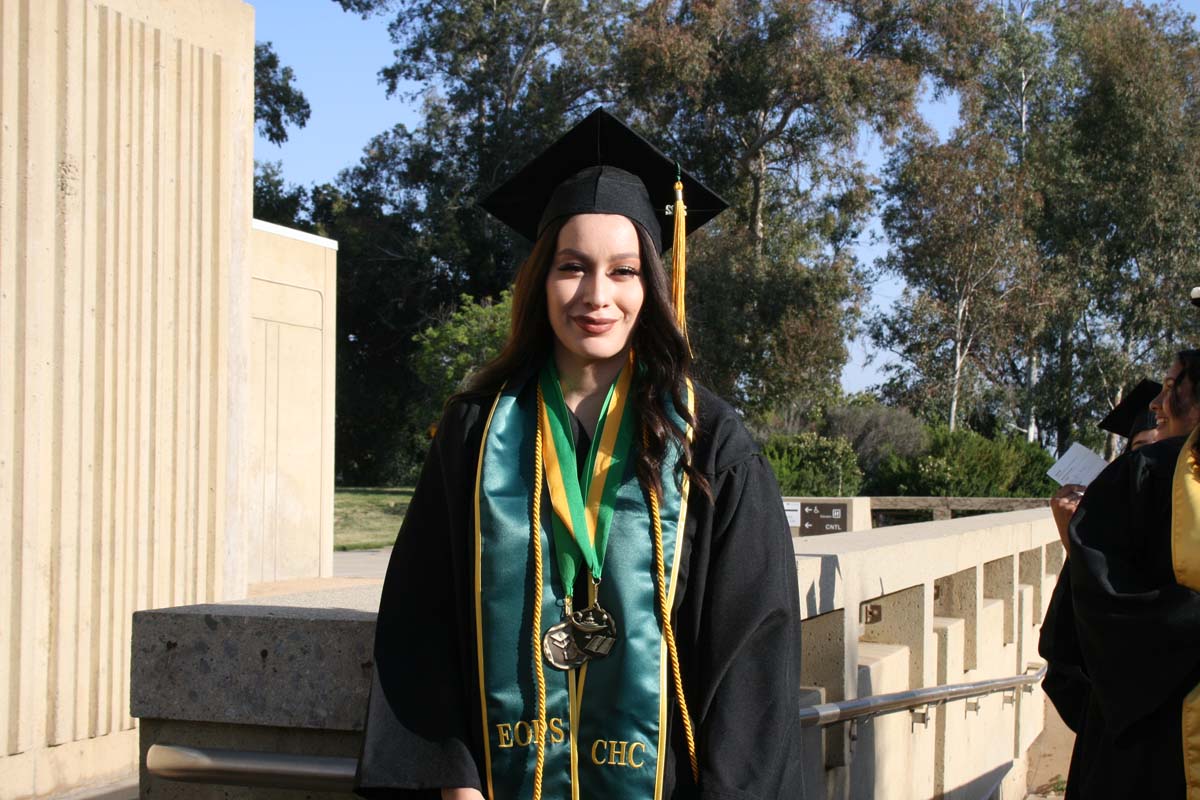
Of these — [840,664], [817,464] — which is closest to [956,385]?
[817,464]

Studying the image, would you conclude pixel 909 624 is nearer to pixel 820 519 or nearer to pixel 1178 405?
pixel 1178 405

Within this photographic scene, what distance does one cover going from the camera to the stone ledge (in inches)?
111

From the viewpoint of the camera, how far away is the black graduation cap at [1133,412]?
18.0ft

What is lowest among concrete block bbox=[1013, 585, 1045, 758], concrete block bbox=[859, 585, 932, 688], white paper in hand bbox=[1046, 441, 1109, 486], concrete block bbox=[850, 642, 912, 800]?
concrete block bbox=[1013, 585, 1045, 758]

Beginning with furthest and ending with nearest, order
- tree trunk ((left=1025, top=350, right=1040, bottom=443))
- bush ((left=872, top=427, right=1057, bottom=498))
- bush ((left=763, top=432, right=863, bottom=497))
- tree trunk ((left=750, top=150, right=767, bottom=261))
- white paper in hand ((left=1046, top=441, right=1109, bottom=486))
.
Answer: tree trunk ((left=1025, top=350, right=1040, bottom=443))
tree trunk ((left=750, top=150, right=767, bottom=261))
bush ((left=872, top=427, right=1057, bottom=498))
bush ((left=763, top=432, right=863, bottom=497))
white paper in hand ((left=1046, top=441, right=1109, bottom=486))

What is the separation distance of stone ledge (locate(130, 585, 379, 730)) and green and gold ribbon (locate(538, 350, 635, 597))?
26.3 inches

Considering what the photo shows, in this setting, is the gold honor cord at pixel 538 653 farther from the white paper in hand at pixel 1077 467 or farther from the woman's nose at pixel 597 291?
the white paper in hand at pixel 1077 467

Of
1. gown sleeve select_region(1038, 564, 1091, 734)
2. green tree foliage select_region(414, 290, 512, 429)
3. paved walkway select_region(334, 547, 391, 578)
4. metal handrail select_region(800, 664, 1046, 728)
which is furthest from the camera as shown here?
green tree foliage select_region(414, 290, 512, 429)

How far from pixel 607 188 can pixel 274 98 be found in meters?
36.0

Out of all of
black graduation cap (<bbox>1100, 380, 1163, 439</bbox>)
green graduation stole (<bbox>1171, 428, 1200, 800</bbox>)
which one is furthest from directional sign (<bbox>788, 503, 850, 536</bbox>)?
green graduation stole (<bbox>1171, 428, 1200, 800</bbox>)

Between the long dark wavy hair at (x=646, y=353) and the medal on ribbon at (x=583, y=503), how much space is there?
46 mm

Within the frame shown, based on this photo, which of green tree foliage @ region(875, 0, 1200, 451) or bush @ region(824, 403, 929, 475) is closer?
bush @ region(824, 403, 929, 475)

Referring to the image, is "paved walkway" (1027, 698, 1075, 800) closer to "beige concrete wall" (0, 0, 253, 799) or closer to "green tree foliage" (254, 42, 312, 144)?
"beige concrete wall" (0, 0, 253, 799)

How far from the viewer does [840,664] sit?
175 inches
